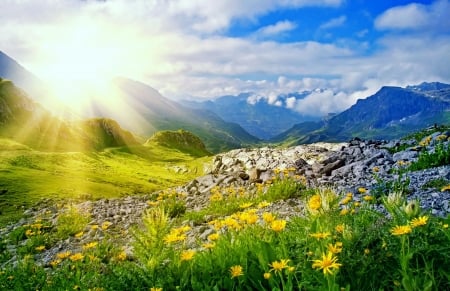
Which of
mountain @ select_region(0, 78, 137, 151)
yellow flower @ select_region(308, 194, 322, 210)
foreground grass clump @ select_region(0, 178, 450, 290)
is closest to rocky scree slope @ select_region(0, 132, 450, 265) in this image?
foreground grass clump @ select_region(0, 178, 450, 290)

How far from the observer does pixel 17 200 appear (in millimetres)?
37469

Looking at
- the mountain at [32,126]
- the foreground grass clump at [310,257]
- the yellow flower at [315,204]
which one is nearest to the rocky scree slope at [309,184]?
the foreground grass clump at [310,257]

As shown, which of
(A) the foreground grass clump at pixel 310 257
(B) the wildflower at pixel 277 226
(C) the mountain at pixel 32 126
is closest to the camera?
→ (A) the foreground grass clump at pixel 310 257

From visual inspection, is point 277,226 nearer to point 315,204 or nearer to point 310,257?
point 310,257

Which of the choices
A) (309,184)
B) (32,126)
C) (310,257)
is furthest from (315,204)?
(32,126)

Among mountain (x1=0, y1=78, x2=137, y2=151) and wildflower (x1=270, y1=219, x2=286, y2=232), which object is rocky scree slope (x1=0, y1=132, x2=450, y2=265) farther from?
mountain (x1=0, y1=78, x2=137, y2=151)

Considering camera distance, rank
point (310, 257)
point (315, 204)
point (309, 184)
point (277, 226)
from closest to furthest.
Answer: point (277, 226), point (310, 257), point (315, 204), point (309, 184)

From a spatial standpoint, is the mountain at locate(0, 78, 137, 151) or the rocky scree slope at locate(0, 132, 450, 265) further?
the mountain at locate(0, 78, 137, 151)

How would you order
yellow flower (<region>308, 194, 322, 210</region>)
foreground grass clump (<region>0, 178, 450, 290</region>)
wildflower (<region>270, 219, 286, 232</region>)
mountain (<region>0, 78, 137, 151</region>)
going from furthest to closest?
mountain (<region>0, 78, 137, 151</region>) → yellow flower (<region>308, 194, 322, 210</region>) → wildflower (<region>270, 219, 286, 232</region>) → foreground grass clump (<region>0, 178, 450, 290</region>)

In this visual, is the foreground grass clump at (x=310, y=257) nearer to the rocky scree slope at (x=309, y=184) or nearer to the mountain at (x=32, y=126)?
the rocky scree slope at (x=309, y=184)

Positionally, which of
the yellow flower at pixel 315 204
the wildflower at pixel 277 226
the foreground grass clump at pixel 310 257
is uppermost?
the yellow flower at pixel 315 204

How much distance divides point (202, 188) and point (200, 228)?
1396cm

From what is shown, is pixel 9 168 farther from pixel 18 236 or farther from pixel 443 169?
pixel 443 169

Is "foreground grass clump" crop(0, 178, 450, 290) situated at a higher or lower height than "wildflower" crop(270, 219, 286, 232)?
lower
